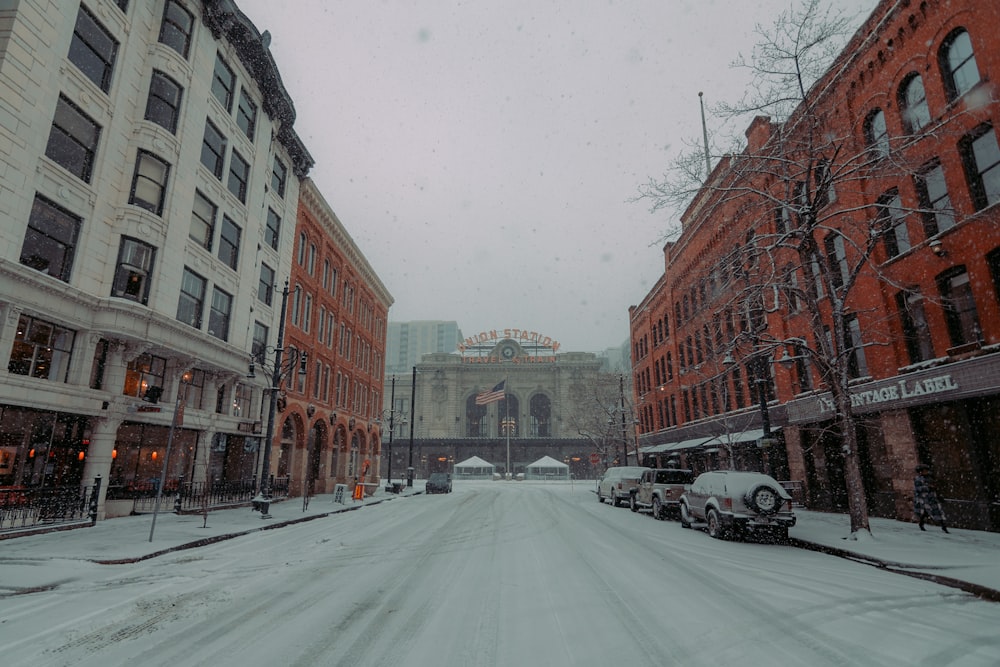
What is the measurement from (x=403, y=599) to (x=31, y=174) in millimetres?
15009

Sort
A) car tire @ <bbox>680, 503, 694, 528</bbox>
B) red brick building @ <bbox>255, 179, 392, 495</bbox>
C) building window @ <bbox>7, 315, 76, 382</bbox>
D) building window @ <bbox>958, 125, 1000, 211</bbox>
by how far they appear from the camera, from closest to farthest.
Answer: building window @ <bbox>7, 315, 76, 382</bbox>, building window @ <bbox>958, 125, 1000, 211</bbox>, car tire @ <bbox>680, 503, 694, 528</bbox>, red brick building @ <bbox>255, 179, 392, 495</bbox>

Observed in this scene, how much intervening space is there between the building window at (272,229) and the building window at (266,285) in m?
1.43

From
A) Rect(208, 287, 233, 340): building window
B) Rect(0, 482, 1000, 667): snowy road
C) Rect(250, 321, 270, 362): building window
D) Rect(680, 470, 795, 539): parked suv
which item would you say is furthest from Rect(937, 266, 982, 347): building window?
Rect(250, 321, 270, 362): building window

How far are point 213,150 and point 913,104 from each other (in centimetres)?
2537

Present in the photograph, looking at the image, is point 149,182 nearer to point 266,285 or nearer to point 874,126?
point 266,285

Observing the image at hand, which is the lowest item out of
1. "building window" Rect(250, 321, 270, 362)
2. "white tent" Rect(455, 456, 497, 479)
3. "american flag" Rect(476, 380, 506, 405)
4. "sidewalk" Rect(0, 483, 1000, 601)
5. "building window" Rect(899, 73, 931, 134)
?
"sidewalk" Rect(0, 483, 1000, 601)

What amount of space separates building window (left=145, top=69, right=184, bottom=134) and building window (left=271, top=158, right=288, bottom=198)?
809 cm

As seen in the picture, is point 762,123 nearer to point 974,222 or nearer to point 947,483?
point 974,222

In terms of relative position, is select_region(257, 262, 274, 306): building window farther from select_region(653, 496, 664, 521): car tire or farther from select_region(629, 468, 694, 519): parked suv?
select_region(653, 496, 664, 521): car tire

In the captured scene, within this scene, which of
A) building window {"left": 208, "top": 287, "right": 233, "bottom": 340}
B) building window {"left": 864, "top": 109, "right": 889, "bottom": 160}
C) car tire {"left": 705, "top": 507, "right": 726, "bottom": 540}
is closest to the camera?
car tire {"left": 705, "top": 507, "right": 726, "bottom": 540}

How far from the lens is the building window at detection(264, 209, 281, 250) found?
26.5 metres

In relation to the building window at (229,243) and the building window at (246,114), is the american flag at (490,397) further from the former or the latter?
the building window at (246,114)

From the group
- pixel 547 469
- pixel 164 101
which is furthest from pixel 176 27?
pixel 547 469

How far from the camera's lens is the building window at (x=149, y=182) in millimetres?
17094
